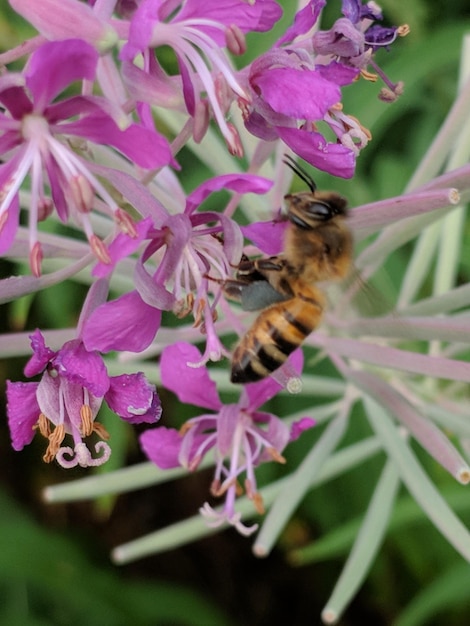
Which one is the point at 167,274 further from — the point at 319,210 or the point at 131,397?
the point at 319,210

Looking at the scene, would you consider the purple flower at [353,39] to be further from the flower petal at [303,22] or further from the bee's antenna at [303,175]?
the bee's antenna at [303,175]

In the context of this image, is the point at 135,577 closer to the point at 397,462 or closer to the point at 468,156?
the point at 397,462

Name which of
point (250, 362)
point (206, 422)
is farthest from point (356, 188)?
point (250, 362)

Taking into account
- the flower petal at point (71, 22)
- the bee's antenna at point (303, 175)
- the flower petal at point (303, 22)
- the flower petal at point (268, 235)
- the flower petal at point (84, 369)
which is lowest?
the flower petal at point (84, 369)

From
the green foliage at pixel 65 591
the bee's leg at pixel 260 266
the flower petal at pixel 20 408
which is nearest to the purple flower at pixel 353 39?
the bee's leg at pixel 260 266

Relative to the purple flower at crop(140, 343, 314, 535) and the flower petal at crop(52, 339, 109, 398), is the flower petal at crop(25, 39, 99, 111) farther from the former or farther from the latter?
the purple flower at crop(140, 343, 314, 535)

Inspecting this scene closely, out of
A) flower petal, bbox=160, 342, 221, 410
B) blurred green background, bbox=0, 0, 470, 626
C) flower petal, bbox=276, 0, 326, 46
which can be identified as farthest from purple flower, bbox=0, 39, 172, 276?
blurred green background, bbox=0, 0, 470, 626
